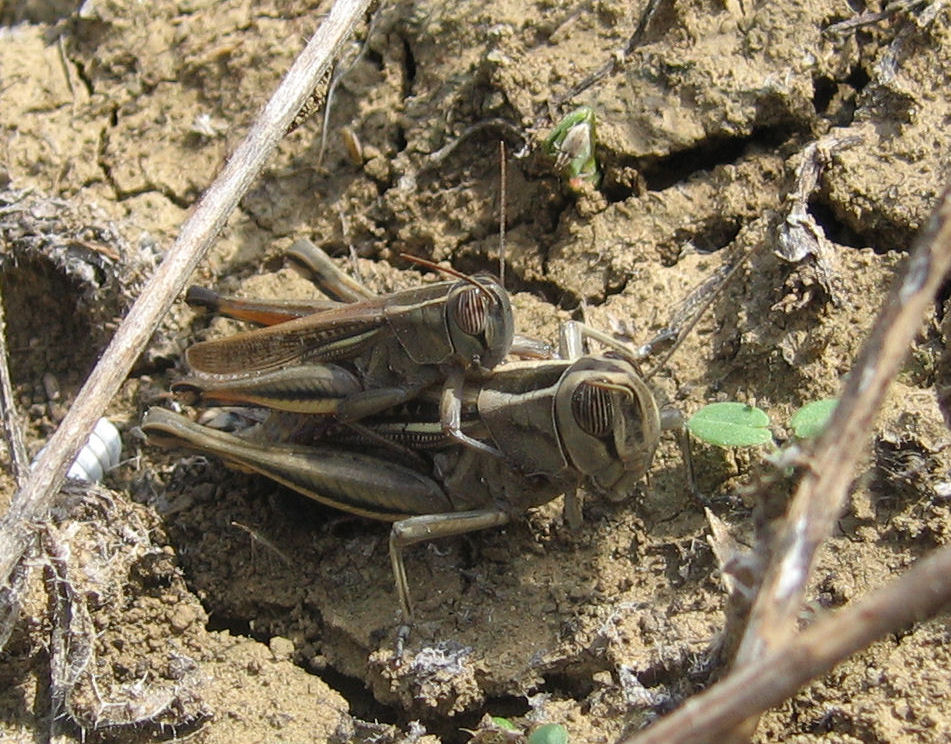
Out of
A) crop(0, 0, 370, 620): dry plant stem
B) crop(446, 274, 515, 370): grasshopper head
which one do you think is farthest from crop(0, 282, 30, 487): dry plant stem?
crop(446, 274, 515, 370): grasshopper head

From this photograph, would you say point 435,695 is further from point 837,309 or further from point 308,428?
point 837,309

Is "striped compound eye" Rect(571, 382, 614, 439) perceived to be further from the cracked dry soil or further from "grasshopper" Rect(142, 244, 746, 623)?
the cracked dry soil

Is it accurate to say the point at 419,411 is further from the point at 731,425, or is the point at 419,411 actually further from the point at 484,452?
the point at 731,425

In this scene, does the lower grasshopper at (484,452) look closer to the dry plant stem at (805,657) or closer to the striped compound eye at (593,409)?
the striped compound eye at (593,409)

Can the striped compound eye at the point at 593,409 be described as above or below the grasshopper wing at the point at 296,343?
above

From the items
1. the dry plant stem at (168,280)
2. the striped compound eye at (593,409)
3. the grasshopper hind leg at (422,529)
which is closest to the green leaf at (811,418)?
the striped compound eye at (593,409)

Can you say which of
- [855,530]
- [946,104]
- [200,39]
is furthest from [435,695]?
[200,39]
